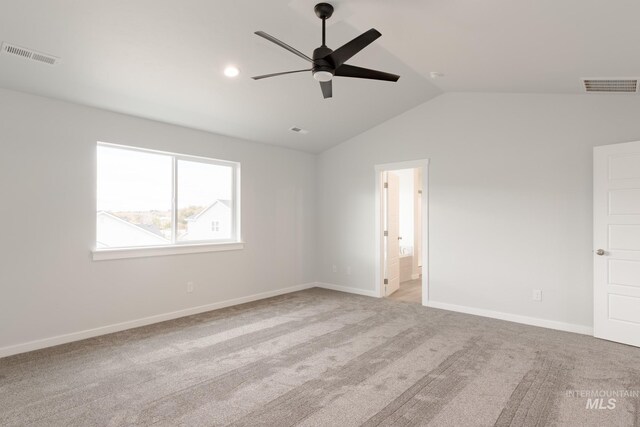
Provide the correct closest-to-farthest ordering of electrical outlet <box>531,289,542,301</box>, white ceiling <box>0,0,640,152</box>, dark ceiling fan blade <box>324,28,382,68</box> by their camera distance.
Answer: dark ceiling fan blade <box>324,28,382,68</box> → white ceiling <box>0,0,640,152</box> → electrical outlet <box>531,289,542,301</box>

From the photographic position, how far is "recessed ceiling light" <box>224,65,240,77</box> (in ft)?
12.1

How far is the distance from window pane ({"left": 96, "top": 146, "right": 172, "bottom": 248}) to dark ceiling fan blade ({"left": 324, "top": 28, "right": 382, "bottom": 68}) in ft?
10.2

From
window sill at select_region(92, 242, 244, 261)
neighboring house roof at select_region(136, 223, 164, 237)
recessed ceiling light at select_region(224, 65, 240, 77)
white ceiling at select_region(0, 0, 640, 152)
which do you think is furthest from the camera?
neighboring house roof at select_region(136, 223, 164, 237)

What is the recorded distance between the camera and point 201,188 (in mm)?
5242

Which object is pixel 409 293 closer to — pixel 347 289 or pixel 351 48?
pixel 347 289

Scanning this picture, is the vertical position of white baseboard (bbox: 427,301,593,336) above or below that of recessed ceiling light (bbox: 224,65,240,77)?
below

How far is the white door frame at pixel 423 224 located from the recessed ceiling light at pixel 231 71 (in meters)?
2.95

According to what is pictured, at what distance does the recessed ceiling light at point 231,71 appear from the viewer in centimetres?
367

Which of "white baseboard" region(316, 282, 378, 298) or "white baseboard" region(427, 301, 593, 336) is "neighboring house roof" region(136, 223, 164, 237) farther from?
"white baseboard" region(427, 301, 593, 336)

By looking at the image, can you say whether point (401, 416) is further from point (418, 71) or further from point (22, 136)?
point (22, 136)

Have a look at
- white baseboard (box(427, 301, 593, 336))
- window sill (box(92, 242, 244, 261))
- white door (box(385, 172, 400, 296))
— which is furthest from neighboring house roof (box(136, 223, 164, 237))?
white baseboard (box(427, 301, 593, 336))

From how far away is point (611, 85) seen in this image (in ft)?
12.3

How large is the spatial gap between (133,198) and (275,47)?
101 inches

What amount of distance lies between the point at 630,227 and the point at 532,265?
1.10 m
